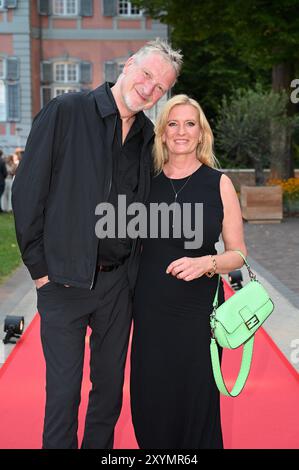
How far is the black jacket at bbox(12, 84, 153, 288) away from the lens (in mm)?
2697

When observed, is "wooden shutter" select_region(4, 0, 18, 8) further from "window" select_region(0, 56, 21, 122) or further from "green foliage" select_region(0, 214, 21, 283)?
"green foliage" select_region(0, 214, 21, 283)

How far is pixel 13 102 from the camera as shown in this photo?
29422 millimetres

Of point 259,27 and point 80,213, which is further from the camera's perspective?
point 259,27

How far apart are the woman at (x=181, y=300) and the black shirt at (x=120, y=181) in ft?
0.42

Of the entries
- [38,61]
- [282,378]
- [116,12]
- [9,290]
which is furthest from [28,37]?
[282,378]

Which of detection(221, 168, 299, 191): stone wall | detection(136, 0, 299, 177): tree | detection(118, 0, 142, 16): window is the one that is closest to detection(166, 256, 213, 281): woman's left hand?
detection(136, 0, 299, 177): tree

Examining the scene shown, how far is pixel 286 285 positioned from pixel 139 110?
5709mm

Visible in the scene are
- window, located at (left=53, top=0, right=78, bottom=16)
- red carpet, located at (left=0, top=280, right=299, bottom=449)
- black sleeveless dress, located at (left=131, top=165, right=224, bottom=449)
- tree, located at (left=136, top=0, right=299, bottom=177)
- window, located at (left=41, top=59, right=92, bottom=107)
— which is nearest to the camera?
black sleeveless dress, located at (left=131, top=165, right=224, bottom=449)

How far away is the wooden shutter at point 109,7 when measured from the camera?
97.4 ft

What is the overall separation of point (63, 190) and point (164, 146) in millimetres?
645

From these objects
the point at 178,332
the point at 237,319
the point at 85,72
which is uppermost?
the point at 85,72

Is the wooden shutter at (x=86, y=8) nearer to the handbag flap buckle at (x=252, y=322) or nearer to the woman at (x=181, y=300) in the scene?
the woman at (x=181, y=300)

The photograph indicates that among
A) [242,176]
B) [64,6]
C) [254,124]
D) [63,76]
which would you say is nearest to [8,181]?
[254,124]

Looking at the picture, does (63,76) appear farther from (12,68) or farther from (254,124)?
(254,124)
